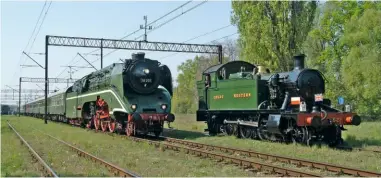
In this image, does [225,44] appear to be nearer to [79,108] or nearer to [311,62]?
[311,62]

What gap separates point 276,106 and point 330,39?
2298cm

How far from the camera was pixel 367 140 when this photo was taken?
1727 centimetres

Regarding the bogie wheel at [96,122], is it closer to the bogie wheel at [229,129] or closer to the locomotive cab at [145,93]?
the locomotive cab at [145,93]

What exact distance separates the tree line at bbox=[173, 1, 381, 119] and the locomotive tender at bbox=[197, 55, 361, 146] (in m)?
13.7

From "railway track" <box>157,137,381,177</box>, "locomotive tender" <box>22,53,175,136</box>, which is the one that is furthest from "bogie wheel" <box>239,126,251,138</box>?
"railway track" <box>157,137,381,177</box>

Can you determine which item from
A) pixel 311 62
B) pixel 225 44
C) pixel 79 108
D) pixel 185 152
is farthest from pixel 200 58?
pixel 185 152

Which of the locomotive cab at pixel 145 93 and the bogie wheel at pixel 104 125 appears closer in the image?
the locomotive cab at pixel 145 93

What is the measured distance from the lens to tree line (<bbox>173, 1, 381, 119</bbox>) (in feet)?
101

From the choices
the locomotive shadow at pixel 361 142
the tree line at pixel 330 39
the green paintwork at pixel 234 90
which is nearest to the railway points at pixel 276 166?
the green paintwork at pixel 234 90

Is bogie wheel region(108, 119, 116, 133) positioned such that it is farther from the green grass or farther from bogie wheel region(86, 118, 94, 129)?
the green grass

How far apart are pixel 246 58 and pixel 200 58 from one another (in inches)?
1635

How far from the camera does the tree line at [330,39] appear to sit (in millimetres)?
30688

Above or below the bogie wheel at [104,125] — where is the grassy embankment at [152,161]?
below

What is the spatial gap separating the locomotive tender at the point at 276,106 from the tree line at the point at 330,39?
538 inches
